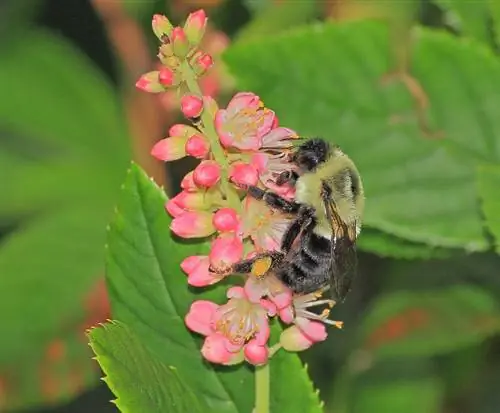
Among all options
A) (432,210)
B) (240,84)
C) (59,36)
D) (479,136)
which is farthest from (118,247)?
(59,36)

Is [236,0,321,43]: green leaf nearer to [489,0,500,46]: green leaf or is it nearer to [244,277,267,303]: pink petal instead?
[489,0,500,46]: green leaf

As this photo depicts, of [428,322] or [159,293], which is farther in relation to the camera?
[428,322]

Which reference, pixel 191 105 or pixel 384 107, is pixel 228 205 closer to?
pixel 191 105

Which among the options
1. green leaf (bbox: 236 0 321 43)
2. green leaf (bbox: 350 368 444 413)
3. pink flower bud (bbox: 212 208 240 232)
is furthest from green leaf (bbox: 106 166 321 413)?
green leaf (bbox: 350 368 444 413)

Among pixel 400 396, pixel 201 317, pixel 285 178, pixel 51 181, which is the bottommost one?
pixel 400 396

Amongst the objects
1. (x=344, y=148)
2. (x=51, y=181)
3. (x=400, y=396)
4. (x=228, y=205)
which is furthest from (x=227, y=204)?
(x=51, y=181)

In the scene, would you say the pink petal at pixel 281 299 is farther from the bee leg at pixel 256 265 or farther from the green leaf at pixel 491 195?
the green leaf at pixel 491 195

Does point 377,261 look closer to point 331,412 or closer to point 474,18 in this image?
point 331,412
